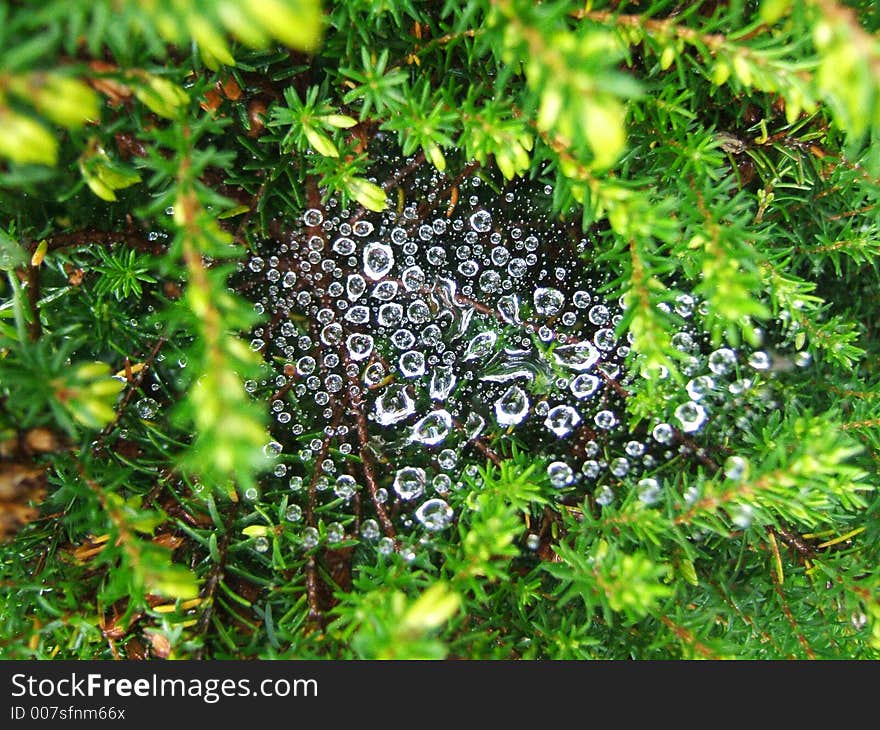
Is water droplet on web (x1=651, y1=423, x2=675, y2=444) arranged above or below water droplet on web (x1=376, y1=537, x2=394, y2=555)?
Answer: above

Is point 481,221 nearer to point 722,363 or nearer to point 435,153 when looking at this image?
point 435,153

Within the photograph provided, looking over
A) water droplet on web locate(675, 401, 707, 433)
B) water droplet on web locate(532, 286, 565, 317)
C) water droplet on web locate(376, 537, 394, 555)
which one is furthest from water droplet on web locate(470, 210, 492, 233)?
water droplet on web locate(376, 537, 394, 555)

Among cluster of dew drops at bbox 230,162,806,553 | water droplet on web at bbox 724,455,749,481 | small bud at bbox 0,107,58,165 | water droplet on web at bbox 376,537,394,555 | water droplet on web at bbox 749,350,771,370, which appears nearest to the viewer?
small bud at bbox 0,107,58,165

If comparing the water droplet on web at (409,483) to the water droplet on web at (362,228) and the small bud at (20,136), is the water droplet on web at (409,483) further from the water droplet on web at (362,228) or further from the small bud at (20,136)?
the small bud at (20,136)

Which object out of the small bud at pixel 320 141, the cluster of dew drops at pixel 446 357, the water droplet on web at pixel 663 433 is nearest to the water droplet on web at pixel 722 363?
the cluster of dew drops at pixel 446 357

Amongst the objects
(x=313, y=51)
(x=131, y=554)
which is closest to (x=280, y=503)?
(x=131, y=554)

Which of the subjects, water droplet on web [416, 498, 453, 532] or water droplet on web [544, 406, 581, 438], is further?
water droplet on web [544, 406, 581, 438]

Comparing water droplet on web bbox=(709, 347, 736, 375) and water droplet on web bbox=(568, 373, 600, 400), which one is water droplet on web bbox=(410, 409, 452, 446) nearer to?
water droplet on web bbox=(568, 373, 600, 400)

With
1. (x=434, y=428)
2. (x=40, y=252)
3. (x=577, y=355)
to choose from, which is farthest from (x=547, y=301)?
(x=40, y=252)

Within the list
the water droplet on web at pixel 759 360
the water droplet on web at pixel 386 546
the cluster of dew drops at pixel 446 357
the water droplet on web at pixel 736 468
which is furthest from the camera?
the water droplet on web at pixel 759 360
